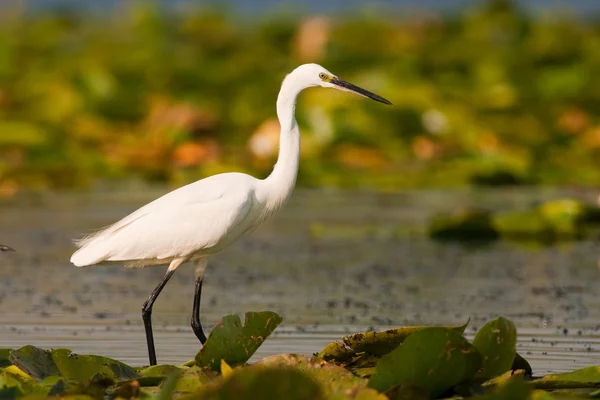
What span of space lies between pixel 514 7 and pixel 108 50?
710 centimetres

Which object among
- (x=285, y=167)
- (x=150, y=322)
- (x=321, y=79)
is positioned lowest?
(x=150, y=322)

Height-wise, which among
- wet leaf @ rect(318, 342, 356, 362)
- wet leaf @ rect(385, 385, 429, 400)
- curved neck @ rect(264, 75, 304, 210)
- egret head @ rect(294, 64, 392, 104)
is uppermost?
egret head @ rect(294, 64, 392, 104)

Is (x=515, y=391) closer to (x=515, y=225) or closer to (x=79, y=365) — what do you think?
(x=79, y=365)

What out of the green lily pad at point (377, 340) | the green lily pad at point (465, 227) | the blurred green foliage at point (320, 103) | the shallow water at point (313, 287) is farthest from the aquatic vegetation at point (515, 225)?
the green lily pad at point (377, 340)

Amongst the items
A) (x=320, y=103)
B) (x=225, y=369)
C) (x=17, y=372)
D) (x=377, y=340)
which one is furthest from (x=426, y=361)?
(x=320, y=103)

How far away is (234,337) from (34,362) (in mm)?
838

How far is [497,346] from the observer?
5.66m

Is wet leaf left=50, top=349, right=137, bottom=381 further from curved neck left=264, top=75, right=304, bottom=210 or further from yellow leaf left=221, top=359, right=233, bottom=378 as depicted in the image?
curved neck left=264, top=75, right=304, bottom=210

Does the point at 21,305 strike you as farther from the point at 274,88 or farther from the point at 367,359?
the point at 274,88

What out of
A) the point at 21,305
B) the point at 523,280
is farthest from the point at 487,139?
the point at 21,305

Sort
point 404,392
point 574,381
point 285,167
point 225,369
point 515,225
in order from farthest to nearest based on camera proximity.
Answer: point 515,225 < point 285,167 < point 574,381 < point 225,369 < point 404,392

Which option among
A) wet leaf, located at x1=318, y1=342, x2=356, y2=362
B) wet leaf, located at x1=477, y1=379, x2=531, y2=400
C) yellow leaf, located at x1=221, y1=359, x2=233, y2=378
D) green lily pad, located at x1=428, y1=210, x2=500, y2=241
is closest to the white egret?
wet leaf, located at x1=318, y1=342, x2=356, y2=362

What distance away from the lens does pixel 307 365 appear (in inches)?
219

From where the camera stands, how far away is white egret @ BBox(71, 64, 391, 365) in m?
6.93
